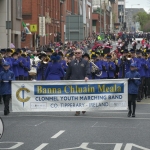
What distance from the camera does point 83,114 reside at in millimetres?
21078

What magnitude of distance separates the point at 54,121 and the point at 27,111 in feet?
4.80

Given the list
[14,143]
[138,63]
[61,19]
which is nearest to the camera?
[14,143]

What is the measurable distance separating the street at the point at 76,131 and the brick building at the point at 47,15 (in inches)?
1349

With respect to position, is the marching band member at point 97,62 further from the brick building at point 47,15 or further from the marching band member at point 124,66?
the brick building at point 47,15

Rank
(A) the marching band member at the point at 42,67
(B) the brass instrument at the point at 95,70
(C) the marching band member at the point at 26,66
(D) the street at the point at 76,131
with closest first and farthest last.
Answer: (D) the street at the point at 76,131 → (A) the marching band member at the point at 42,67 → (B) the brass instrument at the point at 95,70 → (C) the marching band member at the point at 26,66

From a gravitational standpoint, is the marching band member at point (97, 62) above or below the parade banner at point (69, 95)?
above

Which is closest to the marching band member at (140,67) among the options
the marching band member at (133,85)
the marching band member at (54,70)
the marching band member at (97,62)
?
the marching band member at (97,62)

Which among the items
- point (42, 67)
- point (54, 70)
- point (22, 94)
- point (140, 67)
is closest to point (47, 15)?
point (140, 67)

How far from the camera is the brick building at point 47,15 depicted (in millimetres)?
67188

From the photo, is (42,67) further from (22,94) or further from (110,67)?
(22,94)

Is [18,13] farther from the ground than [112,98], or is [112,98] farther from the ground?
[18,13]

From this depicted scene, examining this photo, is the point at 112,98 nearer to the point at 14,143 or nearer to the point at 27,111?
the point at 27,111

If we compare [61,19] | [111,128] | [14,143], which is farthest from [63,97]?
[61,19]

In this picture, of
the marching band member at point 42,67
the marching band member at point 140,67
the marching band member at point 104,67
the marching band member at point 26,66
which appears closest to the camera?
the marching band member at point 42,67
